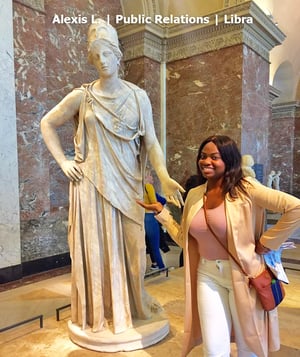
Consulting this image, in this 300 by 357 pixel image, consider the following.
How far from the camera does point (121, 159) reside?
255cm

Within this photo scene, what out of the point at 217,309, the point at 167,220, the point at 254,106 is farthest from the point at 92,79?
the point at 217,309

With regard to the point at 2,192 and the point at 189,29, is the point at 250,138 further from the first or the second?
the point at 2,192

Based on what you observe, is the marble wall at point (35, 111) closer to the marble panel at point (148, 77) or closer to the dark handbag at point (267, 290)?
the marble panel at point (148, 77)

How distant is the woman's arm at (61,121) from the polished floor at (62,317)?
143 centimetres

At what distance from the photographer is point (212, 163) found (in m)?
1.87

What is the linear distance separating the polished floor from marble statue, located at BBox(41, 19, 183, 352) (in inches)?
5.8

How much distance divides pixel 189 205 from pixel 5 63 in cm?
395

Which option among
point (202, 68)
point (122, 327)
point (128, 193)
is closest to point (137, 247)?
point (128, 193)

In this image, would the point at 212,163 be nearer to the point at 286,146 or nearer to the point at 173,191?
the point at 173,191

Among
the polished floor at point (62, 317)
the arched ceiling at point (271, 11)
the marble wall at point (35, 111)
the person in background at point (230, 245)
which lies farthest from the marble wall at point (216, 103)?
the person in background at point (230, 245)

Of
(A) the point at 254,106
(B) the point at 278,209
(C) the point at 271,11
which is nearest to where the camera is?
(B) the point at 278,209

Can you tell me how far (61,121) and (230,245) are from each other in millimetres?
1660

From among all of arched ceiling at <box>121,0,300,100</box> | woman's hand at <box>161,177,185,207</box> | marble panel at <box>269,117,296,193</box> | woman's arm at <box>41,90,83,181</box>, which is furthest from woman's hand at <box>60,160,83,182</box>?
marble panel at <box>269,117,296,193</box>

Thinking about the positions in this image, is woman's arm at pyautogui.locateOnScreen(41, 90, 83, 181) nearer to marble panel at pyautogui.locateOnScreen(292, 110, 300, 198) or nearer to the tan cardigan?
the tan cardigan
